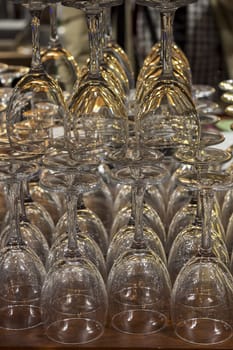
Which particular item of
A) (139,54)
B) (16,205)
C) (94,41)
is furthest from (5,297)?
(139,54)

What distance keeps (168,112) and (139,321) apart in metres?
0.34

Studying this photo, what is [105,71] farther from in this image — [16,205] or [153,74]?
[16,205]

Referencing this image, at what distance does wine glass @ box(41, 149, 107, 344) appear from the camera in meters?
1.43

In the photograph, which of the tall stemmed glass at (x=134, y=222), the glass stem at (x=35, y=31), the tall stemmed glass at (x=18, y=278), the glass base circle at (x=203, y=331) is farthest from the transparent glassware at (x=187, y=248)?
the glass stem at (x=35, y=31)

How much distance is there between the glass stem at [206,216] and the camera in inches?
54.8

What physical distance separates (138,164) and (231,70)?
7.64 ft

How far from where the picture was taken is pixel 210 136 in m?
1.70

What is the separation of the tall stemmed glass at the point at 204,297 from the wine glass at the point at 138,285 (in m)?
0.04

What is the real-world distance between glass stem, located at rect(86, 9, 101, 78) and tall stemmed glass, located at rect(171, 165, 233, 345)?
23cm

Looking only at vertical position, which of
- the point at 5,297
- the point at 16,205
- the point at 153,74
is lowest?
the point at 5,297

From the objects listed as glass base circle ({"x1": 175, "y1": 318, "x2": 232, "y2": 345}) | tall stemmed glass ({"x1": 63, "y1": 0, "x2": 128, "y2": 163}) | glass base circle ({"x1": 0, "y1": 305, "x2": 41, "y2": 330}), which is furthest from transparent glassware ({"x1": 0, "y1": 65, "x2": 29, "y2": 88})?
glass base circle ({"x1": 175, "y1": 318, "x2": 232, "y2": 345})

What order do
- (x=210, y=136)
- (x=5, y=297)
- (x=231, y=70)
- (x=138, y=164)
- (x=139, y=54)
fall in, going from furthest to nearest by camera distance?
1. (x=139, y=54)
2. (x=231, y=70)
3. (x=210, y=136)
4. (x=5, y=297)
5. (x=138, y=164)

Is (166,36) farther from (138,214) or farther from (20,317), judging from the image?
(20,317)

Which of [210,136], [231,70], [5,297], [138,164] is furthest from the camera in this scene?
[231,70]
